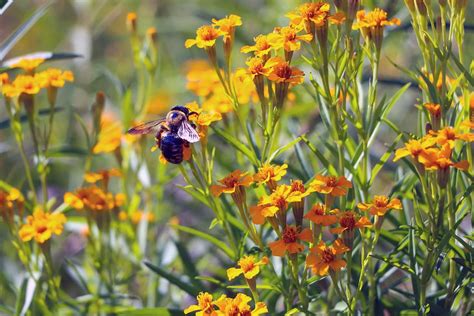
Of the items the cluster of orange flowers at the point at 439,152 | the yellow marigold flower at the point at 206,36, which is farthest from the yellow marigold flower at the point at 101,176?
the cluster of orange flowers at the point at 439,152

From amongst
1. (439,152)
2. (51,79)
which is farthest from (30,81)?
(439,152)

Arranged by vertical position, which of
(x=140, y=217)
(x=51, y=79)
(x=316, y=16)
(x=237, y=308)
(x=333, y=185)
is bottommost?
(x=140, y=217)

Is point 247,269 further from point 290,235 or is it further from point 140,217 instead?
point 140,217

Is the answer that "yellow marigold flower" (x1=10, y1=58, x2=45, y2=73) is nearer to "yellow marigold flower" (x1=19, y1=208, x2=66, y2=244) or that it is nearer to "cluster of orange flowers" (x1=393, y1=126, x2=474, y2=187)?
"yellow marigold flower" (x1=19, y1=208, x2=66, y2=244)

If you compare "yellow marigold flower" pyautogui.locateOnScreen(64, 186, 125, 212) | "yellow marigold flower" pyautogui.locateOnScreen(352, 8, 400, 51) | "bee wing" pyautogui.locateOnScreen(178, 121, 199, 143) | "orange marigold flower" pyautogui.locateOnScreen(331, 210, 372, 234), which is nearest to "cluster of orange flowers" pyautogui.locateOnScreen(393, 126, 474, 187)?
"orange marigold flower" pyautogui.locateOnScreen(331, 210, 372, 234)

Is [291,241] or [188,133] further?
[188,133]

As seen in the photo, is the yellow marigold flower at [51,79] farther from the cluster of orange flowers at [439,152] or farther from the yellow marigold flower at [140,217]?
the cluster of orange flowers at [439,152]
